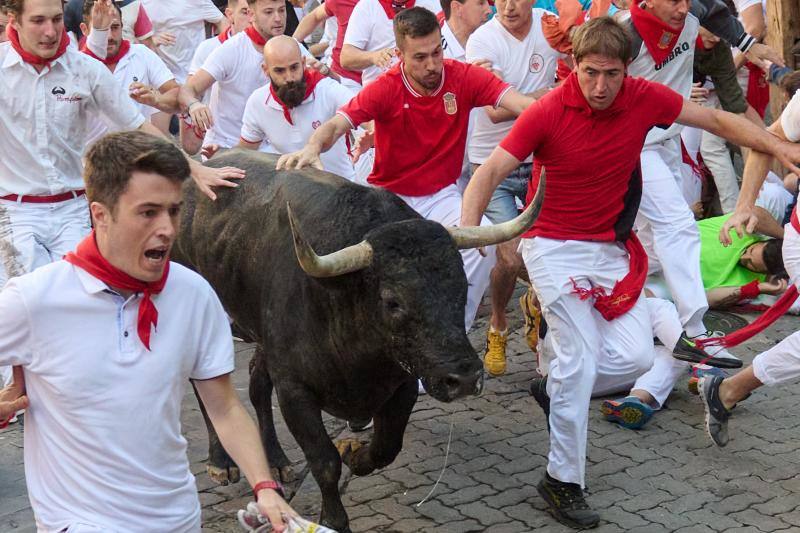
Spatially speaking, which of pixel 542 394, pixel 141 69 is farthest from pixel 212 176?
pixel 141 69

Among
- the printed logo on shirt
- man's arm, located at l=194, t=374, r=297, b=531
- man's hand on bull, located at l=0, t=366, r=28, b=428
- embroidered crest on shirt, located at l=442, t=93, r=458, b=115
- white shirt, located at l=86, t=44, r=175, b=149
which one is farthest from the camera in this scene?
white shirt, located at l=86, t=44, r=175, b=149

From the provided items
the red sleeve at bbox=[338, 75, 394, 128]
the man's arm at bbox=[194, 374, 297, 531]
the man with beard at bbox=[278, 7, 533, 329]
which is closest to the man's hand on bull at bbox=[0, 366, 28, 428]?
the man's arm at bbox=[194, 374, 297, 531]

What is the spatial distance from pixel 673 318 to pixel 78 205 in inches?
143

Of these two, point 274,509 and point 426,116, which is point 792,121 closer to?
point 426,116

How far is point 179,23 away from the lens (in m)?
13.6

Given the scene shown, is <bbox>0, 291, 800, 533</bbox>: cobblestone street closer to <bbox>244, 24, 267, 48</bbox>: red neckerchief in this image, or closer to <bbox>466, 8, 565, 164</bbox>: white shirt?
<bbox>466, 8, 565, 164</bbox>: white shirt

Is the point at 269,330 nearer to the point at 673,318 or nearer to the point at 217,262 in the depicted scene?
the point at 217,262

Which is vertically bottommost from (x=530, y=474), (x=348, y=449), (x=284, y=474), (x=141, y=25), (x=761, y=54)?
(x=284, y=474)

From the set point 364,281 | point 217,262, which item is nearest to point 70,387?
point 364,281

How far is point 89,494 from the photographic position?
3975 mm

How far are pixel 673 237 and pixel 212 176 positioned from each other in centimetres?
298

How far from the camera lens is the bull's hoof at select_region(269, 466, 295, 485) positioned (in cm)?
705

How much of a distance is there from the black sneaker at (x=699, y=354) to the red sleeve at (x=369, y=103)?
7.51 ft

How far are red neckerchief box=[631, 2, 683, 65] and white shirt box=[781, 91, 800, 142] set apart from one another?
1345 millimetres
